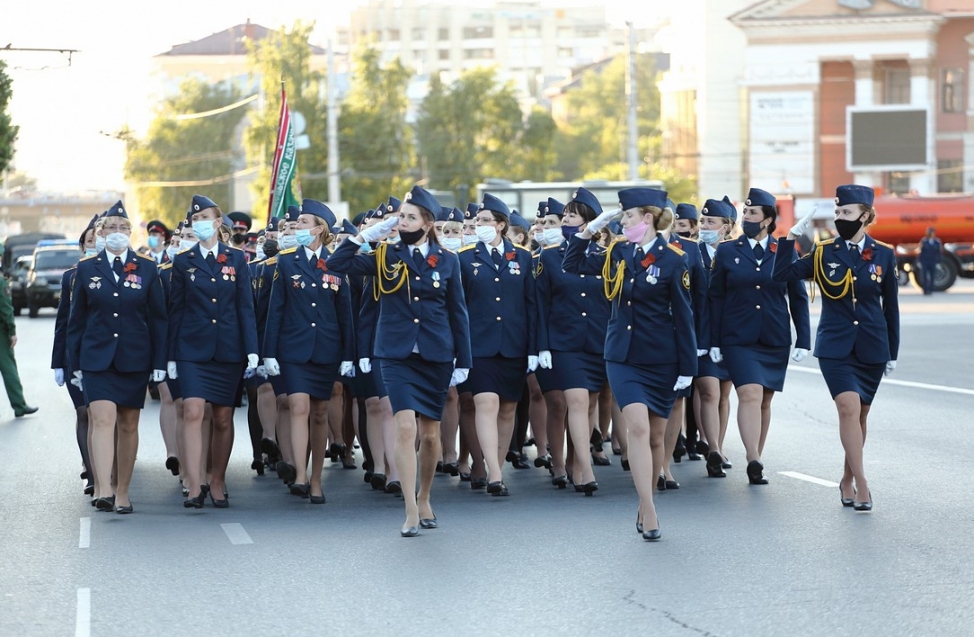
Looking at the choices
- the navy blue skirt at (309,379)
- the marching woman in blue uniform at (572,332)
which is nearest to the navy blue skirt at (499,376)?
the marching woman in blue uniform at (572,332)

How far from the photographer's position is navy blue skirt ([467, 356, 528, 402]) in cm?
1219

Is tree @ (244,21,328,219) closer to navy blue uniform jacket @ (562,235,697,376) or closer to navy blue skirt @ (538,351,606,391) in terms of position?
navy blue skirt @ (538,351,606,391)

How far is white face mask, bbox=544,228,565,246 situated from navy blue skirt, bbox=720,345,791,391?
1479 millimetres

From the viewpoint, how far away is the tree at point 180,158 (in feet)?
324

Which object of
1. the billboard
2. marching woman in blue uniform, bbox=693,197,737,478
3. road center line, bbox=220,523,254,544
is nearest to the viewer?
road center line, bbox=220,523,254,544

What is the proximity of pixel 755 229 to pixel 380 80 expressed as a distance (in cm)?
6007

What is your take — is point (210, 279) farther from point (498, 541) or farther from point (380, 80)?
point (380, 80)

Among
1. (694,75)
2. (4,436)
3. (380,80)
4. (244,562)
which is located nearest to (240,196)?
(694,75)

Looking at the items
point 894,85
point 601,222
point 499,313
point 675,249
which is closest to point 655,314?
point 675,249

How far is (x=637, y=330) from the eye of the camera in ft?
33.2

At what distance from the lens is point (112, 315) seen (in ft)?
37.7

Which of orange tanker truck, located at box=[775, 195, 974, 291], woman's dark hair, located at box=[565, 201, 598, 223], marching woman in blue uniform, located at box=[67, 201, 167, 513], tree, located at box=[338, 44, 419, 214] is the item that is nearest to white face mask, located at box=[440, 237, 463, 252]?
woman's dark hair, located at box=[565, 201, 598, 223]

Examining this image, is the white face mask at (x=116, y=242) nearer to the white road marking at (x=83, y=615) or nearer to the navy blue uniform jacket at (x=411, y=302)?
the navy blue uniform jacket at (x=411, y=302)

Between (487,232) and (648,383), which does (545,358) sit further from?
(648,383)
